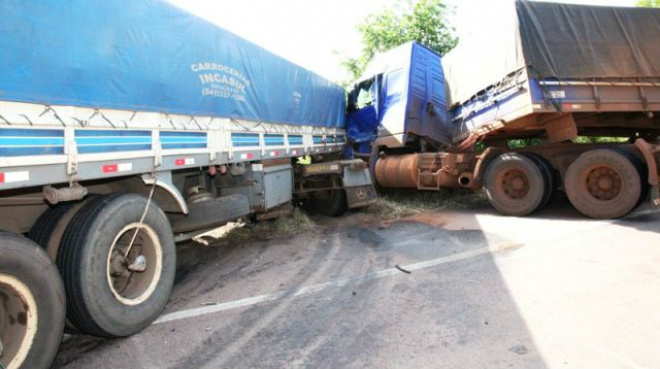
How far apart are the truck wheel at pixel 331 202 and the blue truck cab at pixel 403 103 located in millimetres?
1717

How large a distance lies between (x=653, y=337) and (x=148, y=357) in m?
3.34

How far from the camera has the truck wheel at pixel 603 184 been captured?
6441 mm

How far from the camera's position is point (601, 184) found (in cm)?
678

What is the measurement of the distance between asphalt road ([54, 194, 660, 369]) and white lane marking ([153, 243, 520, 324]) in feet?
0.06

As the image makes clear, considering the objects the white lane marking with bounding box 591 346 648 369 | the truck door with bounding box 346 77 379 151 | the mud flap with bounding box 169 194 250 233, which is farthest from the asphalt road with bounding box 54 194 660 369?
the truck door with bounding box 346 77 379 151

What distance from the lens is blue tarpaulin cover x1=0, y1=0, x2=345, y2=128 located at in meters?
2.87

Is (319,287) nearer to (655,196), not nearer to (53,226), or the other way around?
(53,226)

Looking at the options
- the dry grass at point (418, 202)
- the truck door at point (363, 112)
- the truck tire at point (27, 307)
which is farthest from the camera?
the truck door at point (363, 112)

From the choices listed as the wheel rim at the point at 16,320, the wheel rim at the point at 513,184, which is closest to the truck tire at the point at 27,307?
the wheel rim at the point at 16,320

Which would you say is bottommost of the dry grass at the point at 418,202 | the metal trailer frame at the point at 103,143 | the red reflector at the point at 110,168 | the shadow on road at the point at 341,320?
the shadow on road at the point at 341,320

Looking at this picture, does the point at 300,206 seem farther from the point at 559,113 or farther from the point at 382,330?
the point at 382,330

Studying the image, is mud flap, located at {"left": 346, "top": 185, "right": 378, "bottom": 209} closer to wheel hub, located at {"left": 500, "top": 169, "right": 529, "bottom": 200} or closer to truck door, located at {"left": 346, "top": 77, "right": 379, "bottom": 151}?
truck door, located at {"left": 346, "top": 77, "right": 379, "bottom": 151}

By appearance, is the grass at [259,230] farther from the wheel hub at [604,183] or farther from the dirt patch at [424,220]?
the wheel hub at [604,183]

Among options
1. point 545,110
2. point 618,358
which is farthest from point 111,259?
point 545,110
